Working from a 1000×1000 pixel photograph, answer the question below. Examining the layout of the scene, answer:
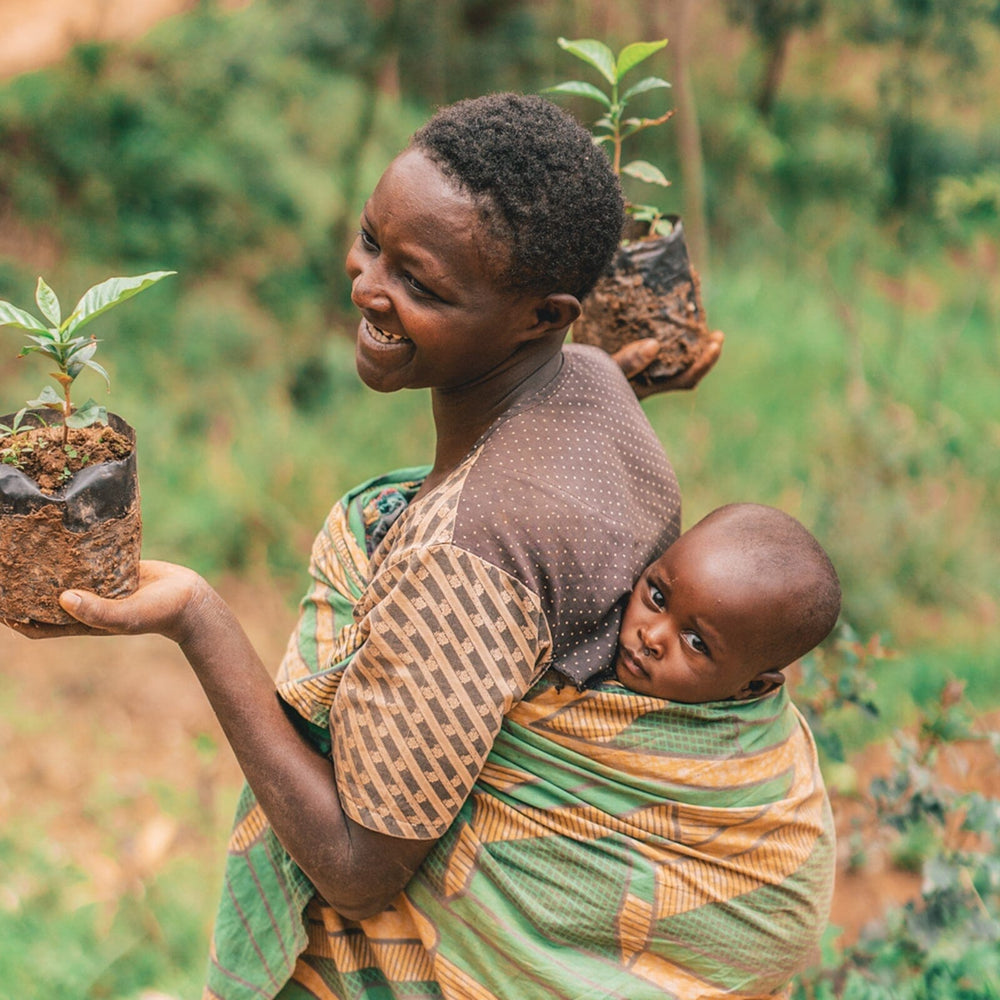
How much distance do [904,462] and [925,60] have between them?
3226mm

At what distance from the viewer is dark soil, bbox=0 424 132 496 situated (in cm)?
137

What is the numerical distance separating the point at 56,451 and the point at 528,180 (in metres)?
0.66

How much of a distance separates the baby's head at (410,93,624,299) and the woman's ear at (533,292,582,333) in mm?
16

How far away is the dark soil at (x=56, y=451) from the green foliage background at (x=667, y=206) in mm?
2088

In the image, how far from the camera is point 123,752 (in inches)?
160

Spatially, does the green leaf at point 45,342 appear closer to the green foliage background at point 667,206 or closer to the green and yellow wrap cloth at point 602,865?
the green and yellow wrap cloth at point 602,865

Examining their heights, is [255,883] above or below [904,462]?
above

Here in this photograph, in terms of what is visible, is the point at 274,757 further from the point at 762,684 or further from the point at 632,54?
the point at 632,54

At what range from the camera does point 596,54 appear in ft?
6.49

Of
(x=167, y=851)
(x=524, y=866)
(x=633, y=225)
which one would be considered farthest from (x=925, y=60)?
(x=524, y=866)

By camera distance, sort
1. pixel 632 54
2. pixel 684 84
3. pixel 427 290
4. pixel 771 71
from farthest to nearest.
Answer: pixel 771 71 < pixel 684 84 < pixel 632 54 < pixel 427 290

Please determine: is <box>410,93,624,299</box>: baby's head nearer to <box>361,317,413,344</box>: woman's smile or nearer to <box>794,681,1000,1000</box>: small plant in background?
<box>361,317,413,344</box>: woman's smile

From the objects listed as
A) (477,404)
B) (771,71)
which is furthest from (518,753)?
(771,71)

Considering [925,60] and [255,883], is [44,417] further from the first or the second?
[925,60]
